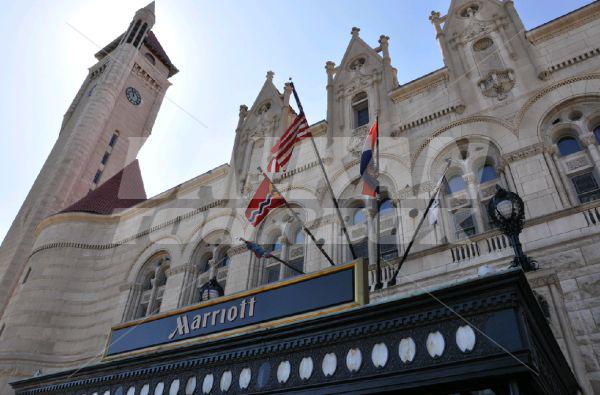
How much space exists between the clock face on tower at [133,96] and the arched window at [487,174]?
41028mm

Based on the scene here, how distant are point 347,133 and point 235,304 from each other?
1082cm

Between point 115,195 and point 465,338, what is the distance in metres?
25.7

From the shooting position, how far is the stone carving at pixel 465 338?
20.2ft

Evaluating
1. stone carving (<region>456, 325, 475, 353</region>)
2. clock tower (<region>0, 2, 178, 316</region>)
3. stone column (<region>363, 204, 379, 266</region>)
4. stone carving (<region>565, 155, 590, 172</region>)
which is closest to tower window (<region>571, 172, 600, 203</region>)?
stone carving (<region>565, 155, 590, 172</region>)

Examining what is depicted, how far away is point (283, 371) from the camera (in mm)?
7625

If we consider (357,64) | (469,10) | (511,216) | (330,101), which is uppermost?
(357,64)

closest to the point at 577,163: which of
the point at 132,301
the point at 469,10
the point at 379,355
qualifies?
the point at 469,10

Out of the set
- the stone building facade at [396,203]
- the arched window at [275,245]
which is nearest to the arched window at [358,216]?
the stone building facade at [396,203]

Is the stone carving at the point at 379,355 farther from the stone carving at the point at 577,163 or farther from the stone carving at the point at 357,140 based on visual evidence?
the stone carving at the point at 357,140

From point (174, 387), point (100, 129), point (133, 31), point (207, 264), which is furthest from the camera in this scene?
point (133, 31)

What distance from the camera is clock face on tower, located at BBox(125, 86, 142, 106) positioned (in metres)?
48.5

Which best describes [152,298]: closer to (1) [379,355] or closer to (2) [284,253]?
(2) [284,253]

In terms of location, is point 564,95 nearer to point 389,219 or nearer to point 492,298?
point 389,219

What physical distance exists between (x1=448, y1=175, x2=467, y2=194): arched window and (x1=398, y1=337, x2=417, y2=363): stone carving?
9.31 meters
